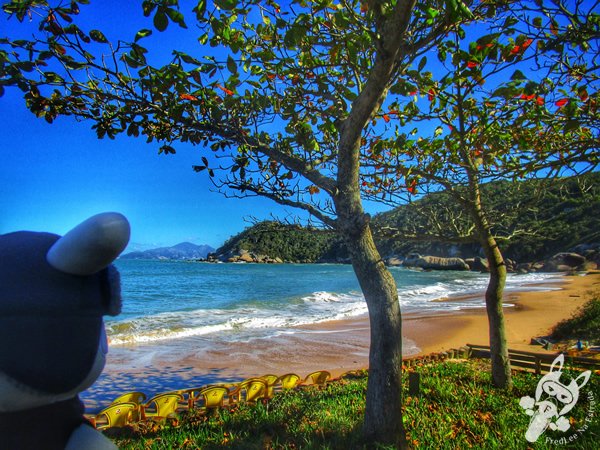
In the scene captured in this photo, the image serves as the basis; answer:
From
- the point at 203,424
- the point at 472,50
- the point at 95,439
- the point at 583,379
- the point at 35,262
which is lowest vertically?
the point at 203,424

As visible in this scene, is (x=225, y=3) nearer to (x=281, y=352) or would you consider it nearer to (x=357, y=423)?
(x=357, y=423)

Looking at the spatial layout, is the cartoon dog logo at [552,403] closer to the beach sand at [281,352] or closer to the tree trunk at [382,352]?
the tree trunk at [382,352]

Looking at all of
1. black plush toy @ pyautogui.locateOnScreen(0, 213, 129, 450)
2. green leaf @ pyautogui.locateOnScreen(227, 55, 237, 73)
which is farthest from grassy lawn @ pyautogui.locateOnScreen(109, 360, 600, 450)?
green leaf @ pyautogui.locateOnScreen(227, 55, 237, 73)

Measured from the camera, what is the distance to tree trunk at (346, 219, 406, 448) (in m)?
3.51

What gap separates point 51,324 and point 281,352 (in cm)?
1093

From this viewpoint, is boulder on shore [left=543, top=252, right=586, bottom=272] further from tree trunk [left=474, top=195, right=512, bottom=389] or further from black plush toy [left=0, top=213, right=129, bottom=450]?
black plush toy [left=0, top=213, right=129, bottom=450]

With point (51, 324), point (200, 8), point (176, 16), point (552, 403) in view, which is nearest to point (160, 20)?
point (176, 16)

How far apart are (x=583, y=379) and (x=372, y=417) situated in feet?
11.7

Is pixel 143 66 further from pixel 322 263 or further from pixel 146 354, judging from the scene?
pixel 322 263

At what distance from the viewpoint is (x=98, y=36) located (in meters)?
3.11

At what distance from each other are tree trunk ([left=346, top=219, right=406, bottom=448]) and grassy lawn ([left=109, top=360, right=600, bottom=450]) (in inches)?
10.6

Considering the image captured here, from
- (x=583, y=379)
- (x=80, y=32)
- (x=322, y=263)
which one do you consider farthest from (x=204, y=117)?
(x=322, y=263)

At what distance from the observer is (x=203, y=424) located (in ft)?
15.2

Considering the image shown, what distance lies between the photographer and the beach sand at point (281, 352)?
9.09 m
